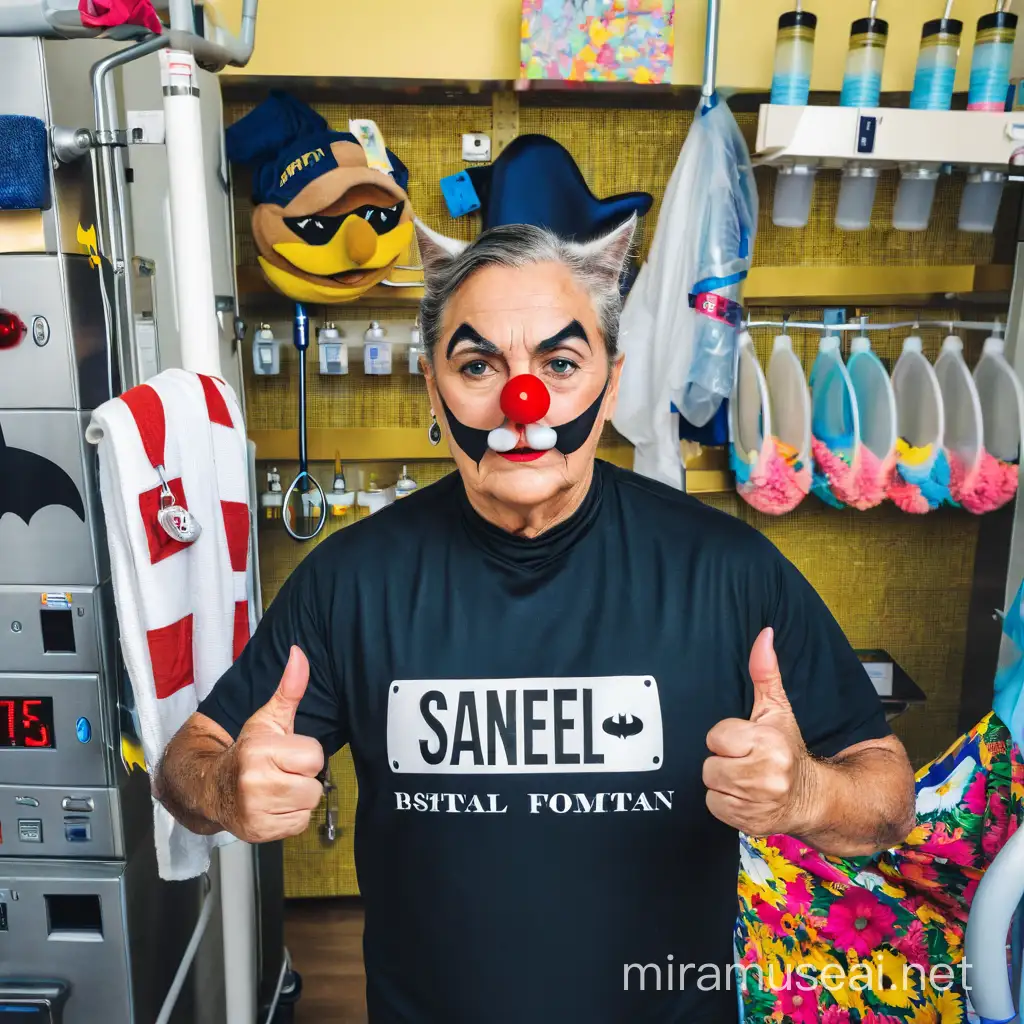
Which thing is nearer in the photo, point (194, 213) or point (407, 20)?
point (194, 213)

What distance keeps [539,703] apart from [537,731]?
0.04 metres

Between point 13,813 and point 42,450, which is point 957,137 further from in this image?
point 13,813

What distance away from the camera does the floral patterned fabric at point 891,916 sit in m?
1.66

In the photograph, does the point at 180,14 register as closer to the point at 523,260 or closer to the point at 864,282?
the point at 523,260

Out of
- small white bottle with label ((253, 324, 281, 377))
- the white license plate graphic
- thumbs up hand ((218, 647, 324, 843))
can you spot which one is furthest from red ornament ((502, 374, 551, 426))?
small white bottle with label ((253, 324, 281, 377))

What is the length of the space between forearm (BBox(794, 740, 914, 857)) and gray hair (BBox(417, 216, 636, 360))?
2.03 ft

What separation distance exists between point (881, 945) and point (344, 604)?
4.10 feet

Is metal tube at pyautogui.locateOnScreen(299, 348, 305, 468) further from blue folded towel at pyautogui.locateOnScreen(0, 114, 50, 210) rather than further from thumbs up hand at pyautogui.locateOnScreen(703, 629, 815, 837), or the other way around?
thumbs up hand at pyautogui.locateOnScreen(703, 629, 815, 837)

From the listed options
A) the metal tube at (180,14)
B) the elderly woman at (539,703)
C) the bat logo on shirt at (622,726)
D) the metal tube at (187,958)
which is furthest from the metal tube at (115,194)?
the metal tube at (187,958)

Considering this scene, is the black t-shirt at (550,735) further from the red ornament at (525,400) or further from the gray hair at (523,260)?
the gray hair at (523,260)

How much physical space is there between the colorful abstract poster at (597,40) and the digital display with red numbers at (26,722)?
177 cm

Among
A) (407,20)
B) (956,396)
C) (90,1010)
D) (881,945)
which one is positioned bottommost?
(90,1010)

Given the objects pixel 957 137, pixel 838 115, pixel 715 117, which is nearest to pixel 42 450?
pixel 715 117

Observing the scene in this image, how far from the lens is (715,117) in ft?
7.22
